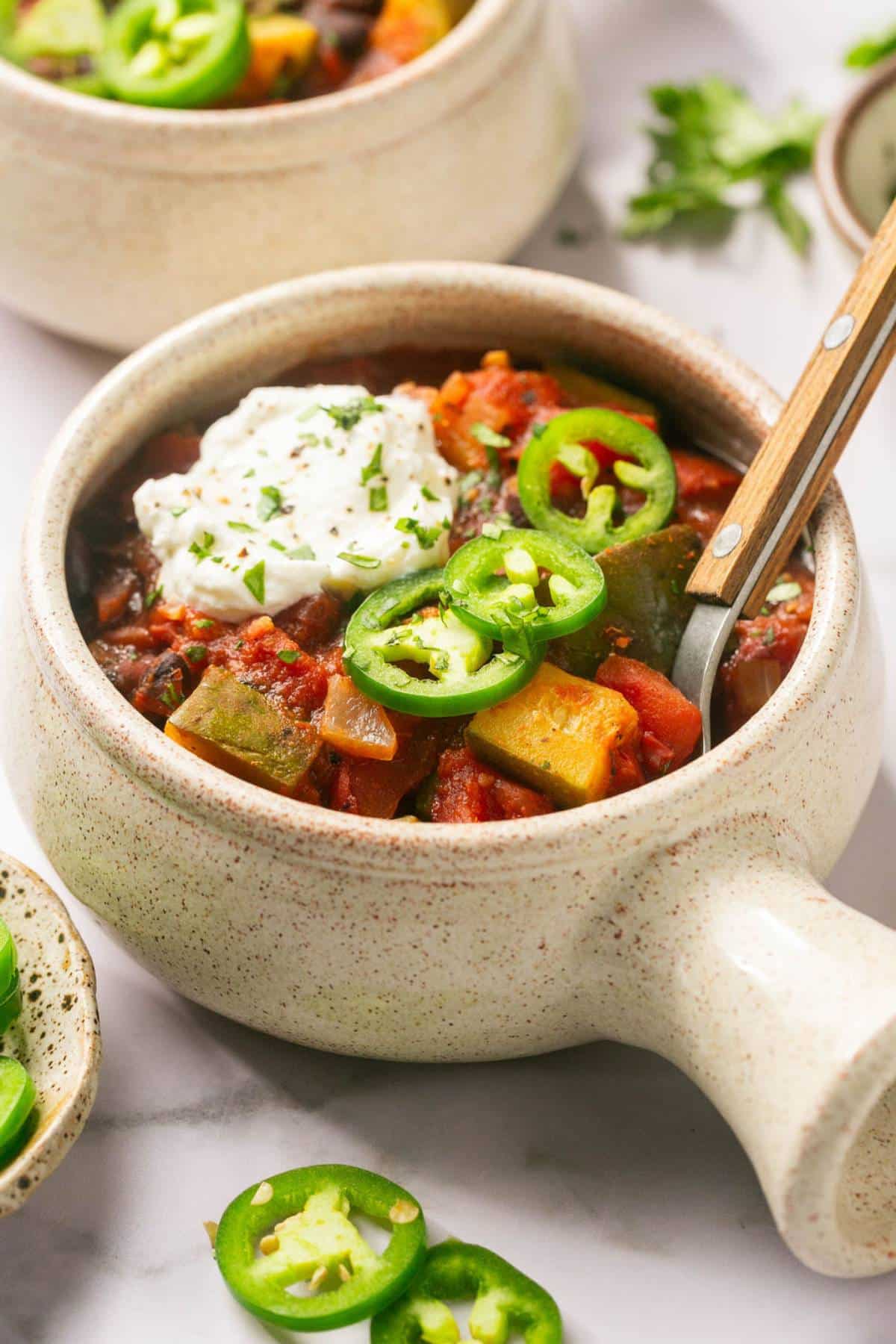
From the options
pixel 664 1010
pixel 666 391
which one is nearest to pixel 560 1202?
pixel 664 1010

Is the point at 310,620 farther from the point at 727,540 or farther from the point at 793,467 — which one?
the point at 793,467

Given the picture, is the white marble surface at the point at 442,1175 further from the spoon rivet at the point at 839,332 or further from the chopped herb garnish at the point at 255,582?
the spoon rivet at the point at 839,332

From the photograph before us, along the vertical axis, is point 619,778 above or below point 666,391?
below

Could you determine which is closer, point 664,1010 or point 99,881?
point 664,1010

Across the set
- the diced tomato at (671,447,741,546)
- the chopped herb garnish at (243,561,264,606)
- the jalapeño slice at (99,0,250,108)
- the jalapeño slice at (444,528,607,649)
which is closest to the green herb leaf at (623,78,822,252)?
the jalapeño slice at (99,0,250,108)

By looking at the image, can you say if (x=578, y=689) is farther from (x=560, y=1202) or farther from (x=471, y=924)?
(x=560, y=1202)
